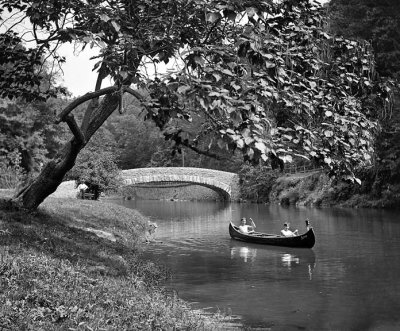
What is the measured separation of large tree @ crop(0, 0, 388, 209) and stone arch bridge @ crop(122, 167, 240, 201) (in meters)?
43.8

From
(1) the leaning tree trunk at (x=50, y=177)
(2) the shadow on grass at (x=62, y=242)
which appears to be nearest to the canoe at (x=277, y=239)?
(2) the shadow on grass at (x=62, y=242)

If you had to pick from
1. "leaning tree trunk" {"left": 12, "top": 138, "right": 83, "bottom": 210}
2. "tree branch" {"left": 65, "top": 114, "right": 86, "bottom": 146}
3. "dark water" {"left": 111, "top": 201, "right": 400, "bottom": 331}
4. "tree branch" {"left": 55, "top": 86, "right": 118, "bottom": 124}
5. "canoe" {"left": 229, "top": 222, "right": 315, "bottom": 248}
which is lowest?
"dark water" {"left": 111, "top": 201, "right": 400, "bottom": 331}

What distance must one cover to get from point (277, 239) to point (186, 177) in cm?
3476

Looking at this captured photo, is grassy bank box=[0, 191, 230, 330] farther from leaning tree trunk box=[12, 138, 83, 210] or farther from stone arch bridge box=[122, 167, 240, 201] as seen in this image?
stone arch bridge box=[122, 167, 240, 201]

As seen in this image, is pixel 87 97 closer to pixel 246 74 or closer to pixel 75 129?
pixel 75 129

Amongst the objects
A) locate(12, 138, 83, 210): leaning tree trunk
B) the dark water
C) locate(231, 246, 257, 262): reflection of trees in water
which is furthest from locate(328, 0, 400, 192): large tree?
locate(12, 138, 83, 210): leaning tree trunk

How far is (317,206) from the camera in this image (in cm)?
4234

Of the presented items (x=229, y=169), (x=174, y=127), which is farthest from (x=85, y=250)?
(x=229, y=169)

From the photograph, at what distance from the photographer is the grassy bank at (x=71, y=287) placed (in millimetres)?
6387

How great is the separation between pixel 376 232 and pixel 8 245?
18613 millimetres

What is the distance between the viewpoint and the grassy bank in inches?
251

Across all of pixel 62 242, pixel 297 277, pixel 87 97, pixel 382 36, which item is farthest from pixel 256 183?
pixel 87 97

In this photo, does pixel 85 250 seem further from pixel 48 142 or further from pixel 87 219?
pixel 48 142

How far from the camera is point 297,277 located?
577 inches
